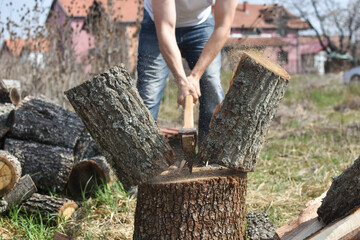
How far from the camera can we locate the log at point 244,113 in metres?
1.65

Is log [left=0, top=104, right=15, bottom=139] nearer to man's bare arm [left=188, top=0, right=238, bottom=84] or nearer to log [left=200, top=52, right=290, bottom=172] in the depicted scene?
man's bare arm [left=188, top=0, right=238, bottom=84]

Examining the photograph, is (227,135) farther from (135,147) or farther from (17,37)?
(17,37)

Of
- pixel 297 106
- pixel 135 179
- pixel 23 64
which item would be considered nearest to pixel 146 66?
pixel 135 179

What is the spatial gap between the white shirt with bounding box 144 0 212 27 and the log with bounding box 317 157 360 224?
4.84ft

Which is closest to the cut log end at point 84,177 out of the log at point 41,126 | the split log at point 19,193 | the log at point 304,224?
the log at point 41,126

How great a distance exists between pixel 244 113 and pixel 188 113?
1.01 ft

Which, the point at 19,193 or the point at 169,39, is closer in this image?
the point at 169,39

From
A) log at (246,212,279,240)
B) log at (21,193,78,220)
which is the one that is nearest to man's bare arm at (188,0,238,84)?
log at (246,212,279,240)

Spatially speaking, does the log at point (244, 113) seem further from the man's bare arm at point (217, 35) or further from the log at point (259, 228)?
the man's bare arm at point (217, 35)

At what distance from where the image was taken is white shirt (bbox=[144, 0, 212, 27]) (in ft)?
8.32

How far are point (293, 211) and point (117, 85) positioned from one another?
1675 mm

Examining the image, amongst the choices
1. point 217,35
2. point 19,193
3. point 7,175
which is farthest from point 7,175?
point 217,35

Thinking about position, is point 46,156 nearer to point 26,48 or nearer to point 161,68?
point 161,68

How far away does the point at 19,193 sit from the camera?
244cm
